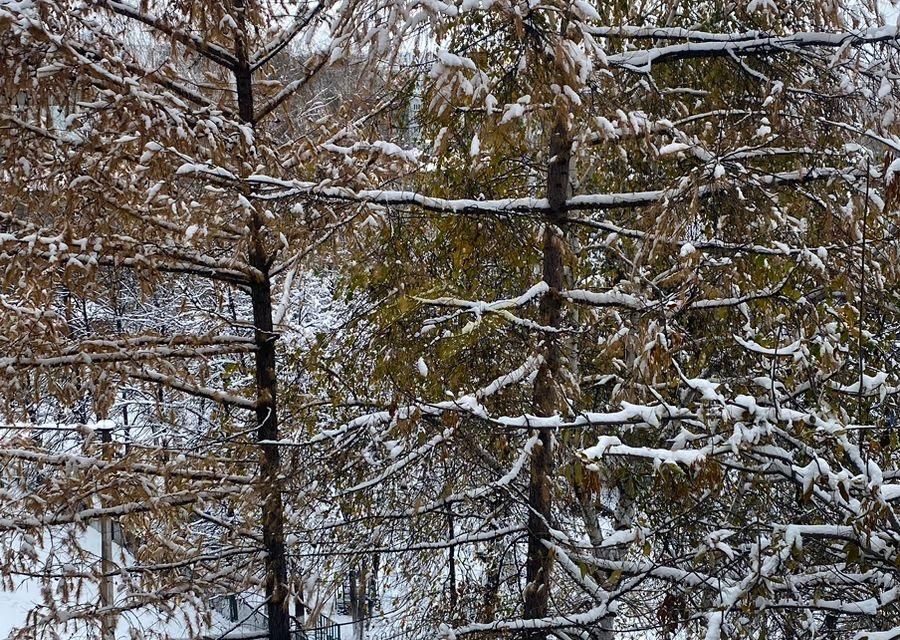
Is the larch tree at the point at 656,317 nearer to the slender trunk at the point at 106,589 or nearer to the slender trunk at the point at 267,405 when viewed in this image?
the slender trunk at the point at 267,405

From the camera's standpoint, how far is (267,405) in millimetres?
5312

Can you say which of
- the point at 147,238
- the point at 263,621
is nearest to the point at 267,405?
the point at 147,238

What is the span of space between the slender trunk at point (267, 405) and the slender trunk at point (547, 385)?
1660mm

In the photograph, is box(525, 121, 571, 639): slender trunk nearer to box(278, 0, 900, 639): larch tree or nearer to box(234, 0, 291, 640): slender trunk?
box(278, 0, 900, 639): larch tree

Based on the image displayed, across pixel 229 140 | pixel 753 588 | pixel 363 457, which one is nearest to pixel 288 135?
pixel 229 140

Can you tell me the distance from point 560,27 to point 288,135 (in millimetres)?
3130

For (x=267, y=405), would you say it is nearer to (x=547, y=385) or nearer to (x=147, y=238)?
(x=147, y=238)

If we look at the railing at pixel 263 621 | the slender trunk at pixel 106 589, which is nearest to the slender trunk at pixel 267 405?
the railing at pixel 263 621

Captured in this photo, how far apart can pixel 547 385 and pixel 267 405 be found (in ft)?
7.25

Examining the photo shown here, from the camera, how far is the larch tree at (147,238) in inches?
170

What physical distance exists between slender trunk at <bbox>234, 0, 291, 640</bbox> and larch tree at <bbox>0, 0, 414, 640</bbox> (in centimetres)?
2

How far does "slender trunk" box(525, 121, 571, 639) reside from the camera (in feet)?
13.5

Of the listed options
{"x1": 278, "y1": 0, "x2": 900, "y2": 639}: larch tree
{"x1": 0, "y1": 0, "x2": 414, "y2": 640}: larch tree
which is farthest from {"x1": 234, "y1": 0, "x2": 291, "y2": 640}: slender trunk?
{"x1": 278, "y1": 0, "x2": 900, "y2": 639}: larch tree

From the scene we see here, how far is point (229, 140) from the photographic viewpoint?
14.8 ft
